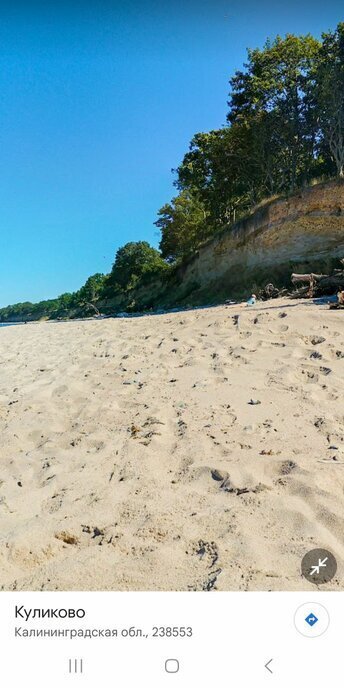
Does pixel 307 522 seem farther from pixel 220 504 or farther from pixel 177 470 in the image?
pixel 177 470

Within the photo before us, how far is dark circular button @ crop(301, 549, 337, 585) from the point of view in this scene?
5.19ft

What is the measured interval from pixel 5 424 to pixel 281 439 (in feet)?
9.23

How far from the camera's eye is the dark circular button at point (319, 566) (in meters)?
1.58

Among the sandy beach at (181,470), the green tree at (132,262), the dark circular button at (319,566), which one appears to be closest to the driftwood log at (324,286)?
the sandy beach at (181,470)

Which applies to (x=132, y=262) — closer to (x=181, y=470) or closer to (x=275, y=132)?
(x=275, y=132)

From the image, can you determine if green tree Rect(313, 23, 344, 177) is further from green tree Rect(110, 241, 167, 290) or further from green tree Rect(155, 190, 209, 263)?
green tree Rect(110, 241, 167, 290)

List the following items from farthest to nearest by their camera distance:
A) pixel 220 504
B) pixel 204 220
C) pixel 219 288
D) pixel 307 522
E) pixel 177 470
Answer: pixel 204 220, pixel 219 288, pixel 177 470, pixel 220 504, pixel 307 522

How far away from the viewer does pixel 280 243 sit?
51.5 feet

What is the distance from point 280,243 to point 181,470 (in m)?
14.6
